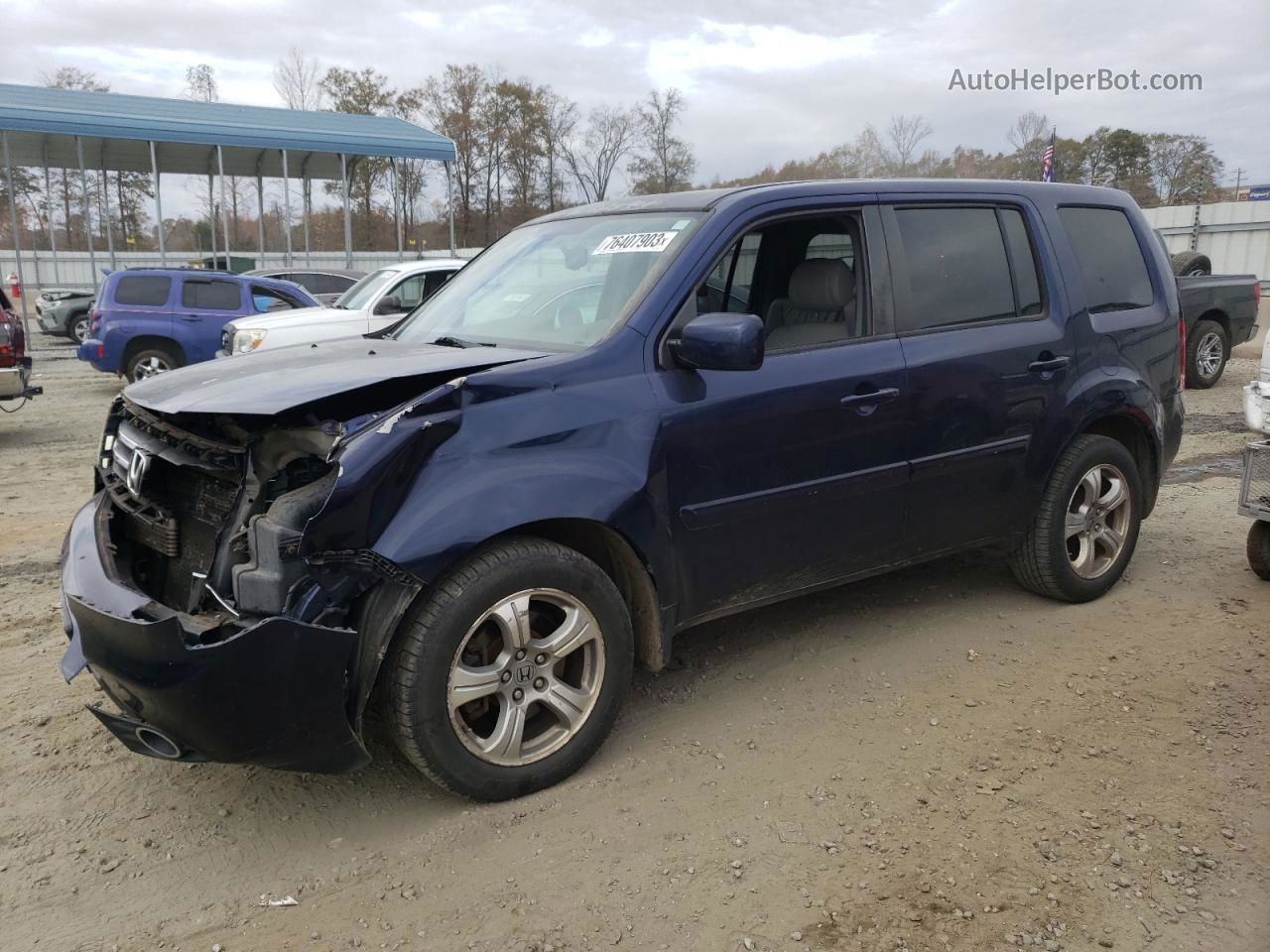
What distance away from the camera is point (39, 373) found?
1574cm

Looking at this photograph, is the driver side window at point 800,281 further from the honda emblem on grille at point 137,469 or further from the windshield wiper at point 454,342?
the honda emblem on grille at point 137,469

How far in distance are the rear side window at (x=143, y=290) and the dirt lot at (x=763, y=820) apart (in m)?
9.95

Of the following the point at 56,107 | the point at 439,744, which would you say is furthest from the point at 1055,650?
the point at 56,107

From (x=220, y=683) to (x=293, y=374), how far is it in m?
1.08

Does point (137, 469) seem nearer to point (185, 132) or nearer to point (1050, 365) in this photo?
point (1050, 365)

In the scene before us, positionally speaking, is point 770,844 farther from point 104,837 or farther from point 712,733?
point 104,837

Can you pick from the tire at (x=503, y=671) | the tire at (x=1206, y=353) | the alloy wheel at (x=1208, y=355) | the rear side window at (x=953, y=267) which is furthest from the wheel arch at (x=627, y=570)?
the alloy wheel at (x=1208, y=355)

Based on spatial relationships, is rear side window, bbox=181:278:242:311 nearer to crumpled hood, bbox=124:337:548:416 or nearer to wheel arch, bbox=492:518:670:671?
crumpled hood, bbox=124:337:548:416

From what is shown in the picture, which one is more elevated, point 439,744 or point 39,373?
point 39,373

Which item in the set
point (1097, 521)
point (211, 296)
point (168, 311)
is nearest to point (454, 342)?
point (1097, 521)

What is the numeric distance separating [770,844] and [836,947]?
17.4 inches

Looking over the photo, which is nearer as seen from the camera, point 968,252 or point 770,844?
point 770,844

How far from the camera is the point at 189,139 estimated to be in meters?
25.5

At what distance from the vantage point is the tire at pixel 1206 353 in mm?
12789
